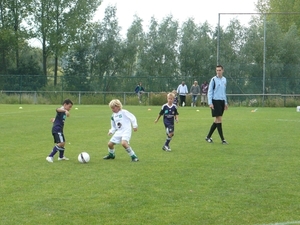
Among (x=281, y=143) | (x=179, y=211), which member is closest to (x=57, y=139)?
(x=179, y=211)

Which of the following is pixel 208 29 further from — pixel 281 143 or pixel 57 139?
pixel 57 139

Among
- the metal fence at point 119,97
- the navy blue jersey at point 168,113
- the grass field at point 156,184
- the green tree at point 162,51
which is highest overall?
the green tree at point 162,51

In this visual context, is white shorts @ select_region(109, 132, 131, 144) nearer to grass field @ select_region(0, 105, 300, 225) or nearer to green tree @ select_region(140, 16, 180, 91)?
grass field @ select_region(0, 105, 300, 225)

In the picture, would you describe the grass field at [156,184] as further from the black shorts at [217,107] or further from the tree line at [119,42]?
the tree line at [119,42]

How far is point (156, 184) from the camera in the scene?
8555 mm

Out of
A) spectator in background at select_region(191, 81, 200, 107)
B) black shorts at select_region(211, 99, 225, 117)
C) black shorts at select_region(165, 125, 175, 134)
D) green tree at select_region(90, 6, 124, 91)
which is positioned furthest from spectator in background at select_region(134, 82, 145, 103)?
black shorts at select_region(165, 125, 175, 134)

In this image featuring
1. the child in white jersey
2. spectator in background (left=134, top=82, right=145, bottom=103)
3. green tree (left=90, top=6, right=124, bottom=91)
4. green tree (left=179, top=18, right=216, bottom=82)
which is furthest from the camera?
green tree (left=90, top=6, right=124, bottom=91)

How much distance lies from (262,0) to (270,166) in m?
64.6

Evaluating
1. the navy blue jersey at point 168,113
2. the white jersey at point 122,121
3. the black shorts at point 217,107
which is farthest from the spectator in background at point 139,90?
the white jersey at point 122,121

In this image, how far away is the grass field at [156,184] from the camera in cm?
668

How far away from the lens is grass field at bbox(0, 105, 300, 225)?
6680 mm

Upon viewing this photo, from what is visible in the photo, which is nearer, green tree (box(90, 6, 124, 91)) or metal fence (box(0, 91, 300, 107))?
metal fence (box(0, 91, 300, 107))

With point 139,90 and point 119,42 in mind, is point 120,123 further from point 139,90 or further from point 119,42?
point 119,42

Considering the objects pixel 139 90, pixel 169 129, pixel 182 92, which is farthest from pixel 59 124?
pixel 139 90
